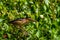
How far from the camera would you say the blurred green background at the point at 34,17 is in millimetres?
4004

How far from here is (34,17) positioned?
170 inches

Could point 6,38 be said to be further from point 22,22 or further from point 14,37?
point 22,22

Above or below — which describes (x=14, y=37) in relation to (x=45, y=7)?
below

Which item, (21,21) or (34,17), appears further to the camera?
(34,17)

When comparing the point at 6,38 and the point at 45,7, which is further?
the point at 45,7

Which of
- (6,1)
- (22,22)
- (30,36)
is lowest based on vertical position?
(30,36)

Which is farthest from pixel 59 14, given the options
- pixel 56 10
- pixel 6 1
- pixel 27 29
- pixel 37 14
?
pixel 6 1

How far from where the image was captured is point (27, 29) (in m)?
4.05

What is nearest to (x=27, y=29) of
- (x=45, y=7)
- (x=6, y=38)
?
(x=6, y=38)

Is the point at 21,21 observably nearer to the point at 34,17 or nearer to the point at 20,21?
the point at 20,21

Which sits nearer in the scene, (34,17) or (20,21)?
(20,21)

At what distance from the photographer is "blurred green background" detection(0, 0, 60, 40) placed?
13.1 feet

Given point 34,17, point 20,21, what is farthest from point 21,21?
point 34,17

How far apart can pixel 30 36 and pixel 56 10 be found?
0.90 m
